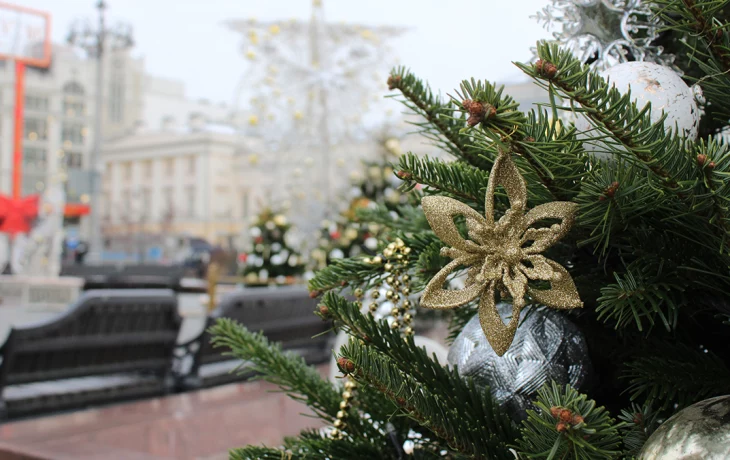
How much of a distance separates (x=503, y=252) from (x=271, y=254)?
9391 mm

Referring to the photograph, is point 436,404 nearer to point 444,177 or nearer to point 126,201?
point 444,177

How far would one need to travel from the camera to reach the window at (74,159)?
61375 mm

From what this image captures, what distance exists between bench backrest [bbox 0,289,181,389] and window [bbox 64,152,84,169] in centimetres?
6110

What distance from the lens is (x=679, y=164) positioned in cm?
60

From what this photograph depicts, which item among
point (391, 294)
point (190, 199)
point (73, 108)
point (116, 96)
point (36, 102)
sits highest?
point (116, 96)

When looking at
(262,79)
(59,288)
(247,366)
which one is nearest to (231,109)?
(262,79)

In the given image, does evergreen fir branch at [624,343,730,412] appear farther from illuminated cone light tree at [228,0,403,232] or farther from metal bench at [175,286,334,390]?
illuminated cone light tree at [228,0,403,232]

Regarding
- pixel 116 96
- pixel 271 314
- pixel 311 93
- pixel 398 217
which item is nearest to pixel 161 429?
pixel 271 314

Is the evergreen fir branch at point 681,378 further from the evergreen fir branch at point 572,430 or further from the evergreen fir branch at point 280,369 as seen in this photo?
the evergreen fir branch at point 280,369

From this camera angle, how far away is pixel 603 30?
3.14 feet

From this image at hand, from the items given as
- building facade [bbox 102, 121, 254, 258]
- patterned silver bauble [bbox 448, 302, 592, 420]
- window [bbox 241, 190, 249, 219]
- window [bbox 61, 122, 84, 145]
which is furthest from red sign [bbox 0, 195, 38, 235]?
window [bbox 61, 122, 84, 145]

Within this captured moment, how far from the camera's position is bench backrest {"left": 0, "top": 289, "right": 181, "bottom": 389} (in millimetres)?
4531

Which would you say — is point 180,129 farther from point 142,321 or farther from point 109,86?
point 142,321

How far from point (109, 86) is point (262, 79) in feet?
231
